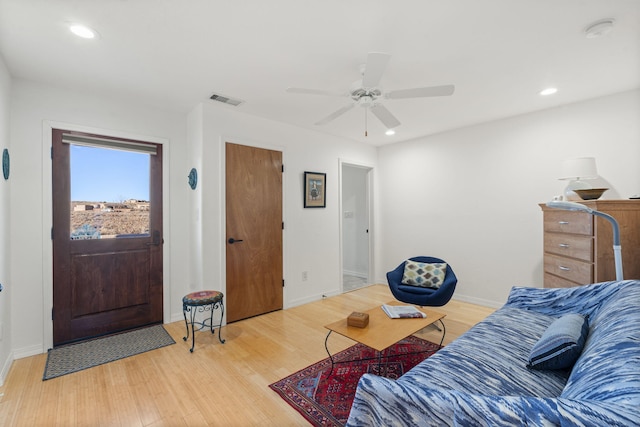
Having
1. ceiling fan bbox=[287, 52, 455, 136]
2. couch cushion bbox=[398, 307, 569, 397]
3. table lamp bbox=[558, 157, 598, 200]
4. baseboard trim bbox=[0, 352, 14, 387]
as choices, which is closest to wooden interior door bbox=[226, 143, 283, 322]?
ceiling fan bbox=[287, 52, 455, 136]

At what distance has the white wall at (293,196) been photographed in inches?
129

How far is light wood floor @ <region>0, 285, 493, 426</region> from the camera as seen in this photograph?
183 cm

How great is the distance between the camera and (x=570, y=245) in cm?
272

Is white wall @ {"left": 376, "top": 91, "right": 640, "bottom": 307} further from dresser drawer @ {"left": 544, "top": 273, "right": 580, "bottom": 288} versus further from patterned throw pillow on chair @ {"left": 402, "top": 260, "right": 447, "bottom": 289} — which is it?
patterned throw pillow on chair @ {"left": 402, "top": 260, "right": 447, "bottom": 289}

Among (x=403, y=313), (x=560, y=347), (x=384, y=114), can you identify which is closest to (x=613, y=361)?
(x=560, y=347)

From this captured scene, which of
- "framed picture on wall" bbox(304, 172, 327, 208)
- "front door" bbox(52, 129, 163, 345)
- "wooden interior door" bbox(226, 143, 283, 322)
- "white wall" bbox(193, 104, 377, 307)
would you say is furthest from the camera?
"framed picture on wall" bbox(304, 172, 327, 208)

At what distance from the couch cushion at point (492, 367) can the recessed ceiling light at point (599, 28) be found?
2.01 metres

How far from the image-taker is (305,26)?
1938mm

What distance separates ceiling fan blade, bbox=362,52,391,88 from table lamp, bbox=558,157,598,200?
244cm

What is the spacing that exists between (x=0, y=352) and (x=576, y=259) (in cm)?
481

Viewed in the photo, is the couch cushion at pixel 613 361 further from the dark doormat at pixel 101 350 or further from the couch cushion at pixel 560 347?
the dark doormat at pixel 101 350

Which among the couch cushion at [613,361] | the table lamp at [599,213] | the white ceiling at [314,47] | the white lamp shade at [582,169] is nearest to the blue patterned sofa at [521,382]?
the couch cushion at [613,361]

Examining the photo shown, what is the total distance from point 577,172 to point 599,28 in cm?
154

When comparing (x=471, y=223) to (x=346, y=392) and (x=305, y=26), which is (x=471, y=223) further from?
(x=305, y=26)
